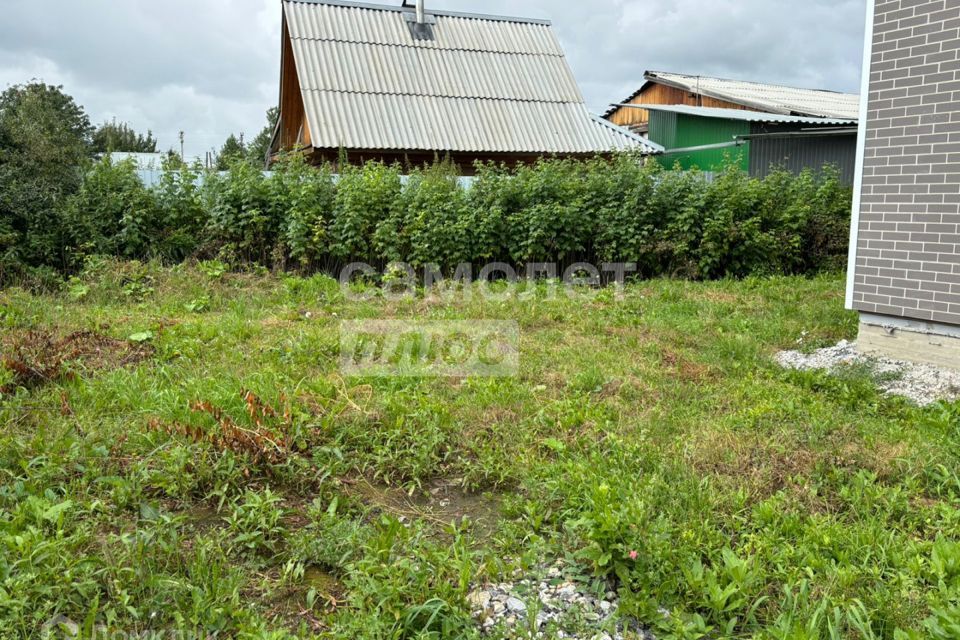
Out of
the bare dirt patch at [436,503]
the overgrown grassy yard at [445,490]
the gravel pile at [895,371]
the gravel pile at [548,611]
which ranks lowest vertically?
the gravel pile at [548,611]

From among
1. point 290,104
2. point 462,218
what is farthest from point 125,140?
point 462,218

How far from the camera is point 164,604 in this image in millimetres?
2273

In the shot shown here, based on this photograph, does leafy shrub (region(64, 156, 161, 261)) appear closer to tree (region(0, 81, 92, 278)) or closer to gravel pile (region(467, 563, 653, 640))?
tree (region(0, 81, 92, 278))

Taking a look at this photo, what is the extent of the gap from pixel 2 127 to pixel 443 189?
718 cm

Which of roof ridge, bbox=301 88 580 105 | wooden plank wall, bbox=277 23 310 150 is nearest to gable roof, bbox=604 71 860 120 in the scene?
roof ridge, bbox=301 88 580 105

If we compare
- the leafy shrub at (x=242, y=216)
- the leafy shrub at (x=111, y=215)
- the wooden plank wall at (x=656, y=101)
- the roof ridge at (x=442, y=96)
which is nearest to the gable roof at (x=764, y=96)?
the wooden plank wall at (x=656, y=101)

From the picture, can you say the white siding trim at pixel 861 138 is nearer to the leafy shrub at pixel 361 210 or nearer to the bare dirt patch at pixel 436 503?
the bare dirt patch at pixel 436 503

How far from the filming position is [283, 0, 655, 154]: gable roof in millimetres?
13750

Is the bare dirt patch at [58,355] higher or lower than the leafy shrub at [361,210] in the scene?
lower

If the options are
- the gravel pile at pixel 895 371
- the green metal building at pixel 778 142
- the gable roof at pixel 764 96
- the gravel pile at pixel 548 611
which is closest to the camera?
the gravel pile at pixel 548 611

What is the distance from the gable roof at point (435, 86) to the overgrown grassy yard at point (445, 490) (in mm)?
9230

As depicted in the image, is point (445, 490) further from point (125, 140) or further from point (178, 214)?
point (125, 140)

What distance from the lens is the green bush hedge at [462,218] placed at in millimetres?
7953

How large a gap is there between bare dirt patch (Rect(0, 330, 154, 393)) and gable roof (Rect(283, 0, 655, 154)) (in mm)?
8583
